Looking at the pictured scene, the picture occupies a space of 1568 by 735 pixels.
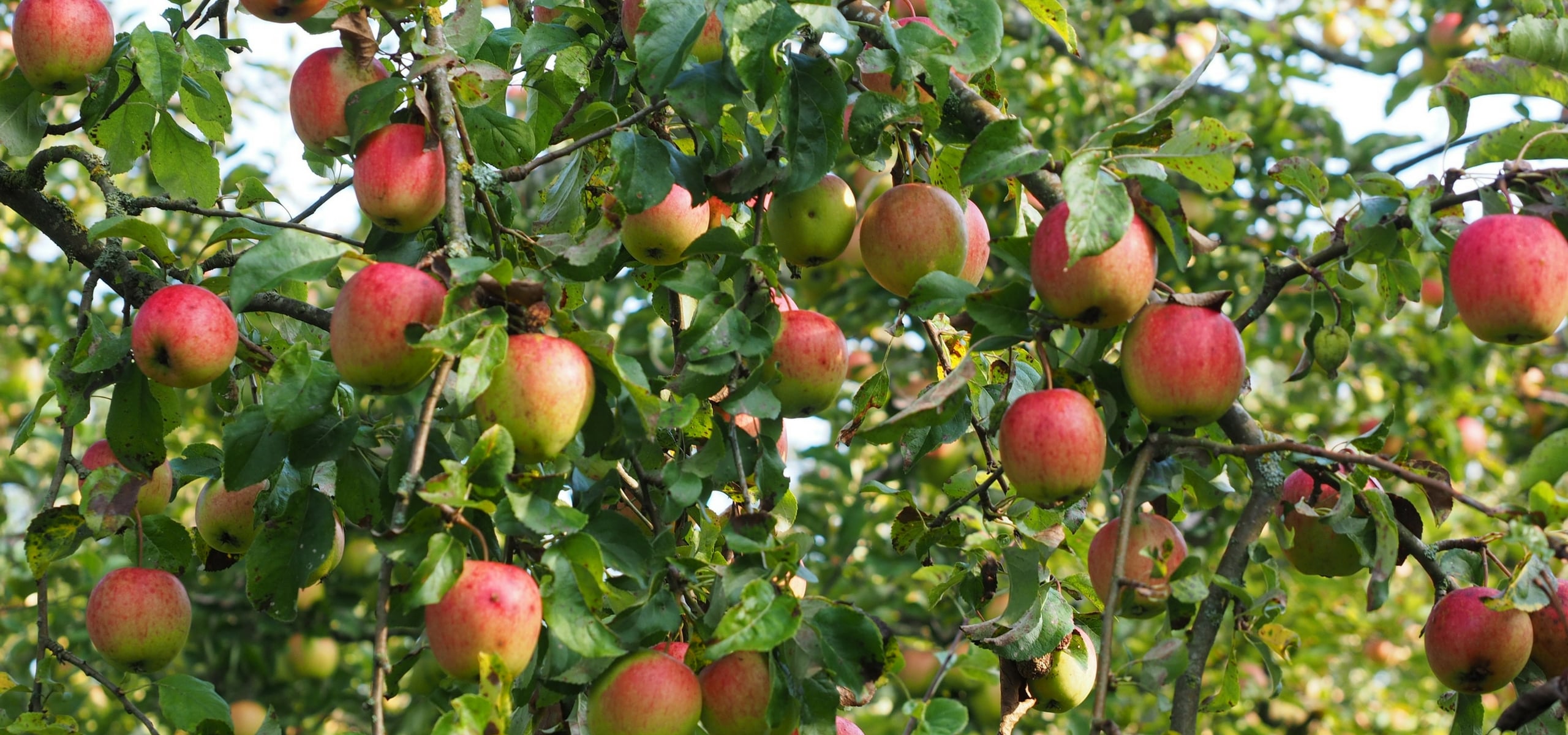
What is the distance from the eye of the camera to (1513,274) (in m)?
1.17

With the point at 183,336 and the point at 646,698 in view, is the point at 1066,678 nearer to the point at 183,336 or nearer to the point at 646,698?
the point at 646,698

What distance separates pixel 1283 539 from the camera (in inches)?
52.1

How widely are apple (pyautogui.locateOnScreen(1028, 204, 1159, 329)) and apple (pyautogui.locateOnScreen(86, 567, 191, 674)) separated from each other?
122cm

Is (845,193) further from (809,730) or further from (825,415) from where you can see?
(825,415)

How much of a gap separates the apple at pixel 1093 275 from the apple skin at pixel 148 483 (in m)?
1.29

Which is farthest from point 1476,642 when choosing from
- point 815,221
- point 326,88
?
point 326,88

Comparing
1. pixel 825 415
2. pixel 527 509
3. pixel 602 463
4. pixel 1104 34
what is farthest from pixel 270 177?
pixel 527 509

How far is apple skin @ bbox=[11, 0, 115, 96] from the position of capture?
165 centimetres

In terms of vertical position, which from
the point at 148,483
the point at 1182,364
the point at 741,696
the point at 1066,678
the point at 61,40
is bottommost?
the point at 1066,678

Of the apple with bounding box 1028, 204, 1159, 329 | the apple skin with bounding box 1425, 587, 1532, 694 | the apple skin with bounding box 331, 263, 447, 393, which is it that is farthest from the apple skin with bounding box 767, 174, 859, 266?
the apple skin with bounding box 1425, 587, 1532, 694

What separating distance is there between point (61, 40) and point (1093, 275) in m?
1.45

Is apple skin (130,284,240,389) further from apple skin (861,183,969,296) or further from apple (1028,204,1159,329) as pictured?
apple (1028,204,1159,329)

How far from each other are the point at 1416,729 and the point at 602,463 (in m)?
4.56

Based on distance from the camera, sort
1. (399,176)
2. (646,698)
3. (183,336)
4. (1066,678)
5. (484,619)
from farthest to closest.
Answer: (1066,678)
(183,336)
(399,176)
(646,698)
(484,619)
